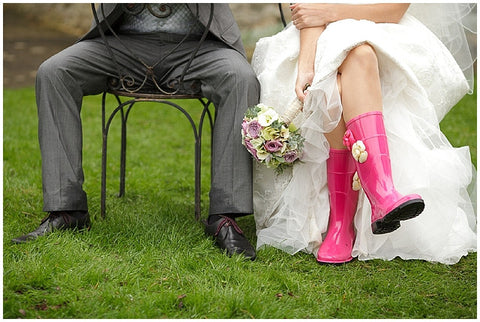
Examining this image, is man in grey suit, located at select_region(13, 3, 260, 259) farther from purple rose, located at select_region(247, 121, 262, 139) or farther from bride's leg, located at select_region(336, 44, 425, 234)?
bride's leg, located at select_region(336, 44, 425, 234)

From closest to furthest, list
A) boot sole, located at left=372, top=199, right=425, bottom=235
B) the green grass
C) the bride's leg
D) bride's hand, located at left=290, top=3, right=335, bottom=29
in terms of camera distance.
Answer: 1. the green grass
2. boot sole, located at left=372, top=199, right=425, bottom=235
3. the bride's leg
4. bride's hand, located at left=290, top=3, right=335, bottom=29

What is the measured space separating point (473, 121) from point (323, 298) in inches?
125

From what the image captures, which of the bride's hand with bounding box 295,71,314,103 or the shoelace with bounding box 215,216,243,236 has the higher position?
the bride's hand with bounding box 295,71,314,103

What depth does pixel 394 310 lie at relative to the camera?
2.01m

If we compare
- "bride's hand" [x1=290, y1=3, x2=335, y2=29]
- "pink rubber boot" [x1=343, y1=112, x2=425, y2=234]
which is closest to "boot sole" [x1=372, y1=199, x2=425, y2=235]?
"pink rubber boot" [x1=343, y1=112, x2=425, y2=234]

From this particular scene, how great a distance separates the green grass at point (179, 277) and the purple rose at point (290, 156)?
35cm

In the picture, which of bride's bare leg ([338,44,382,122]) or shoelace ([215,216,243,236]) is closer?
bride's bare leg ([338,44,382,122])

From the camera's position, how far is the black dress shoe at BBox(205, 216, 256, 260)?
2.40 meters

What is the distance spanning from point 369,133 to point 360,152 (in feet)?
0.25

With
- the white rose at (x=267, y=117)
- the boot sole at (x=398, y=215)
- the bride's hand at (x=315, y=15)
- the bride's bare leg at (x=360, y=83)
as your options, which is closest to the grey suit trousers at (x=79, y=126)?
the white rose at (x=267, y=117)

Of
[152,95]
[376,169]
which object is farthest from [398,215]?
[152,95]

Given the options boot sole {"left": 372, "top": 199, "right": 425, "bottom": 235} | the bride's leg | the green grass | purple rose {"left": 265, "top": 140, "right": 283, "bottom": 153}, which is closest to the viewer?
the green grass

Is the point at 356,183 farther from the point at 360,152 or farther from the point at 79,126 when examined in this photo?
the point at 79,126

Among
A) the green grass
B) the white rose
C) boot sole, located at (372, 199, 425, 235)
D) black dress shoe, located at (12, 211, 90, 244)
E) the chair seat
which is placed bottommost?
the green grass
